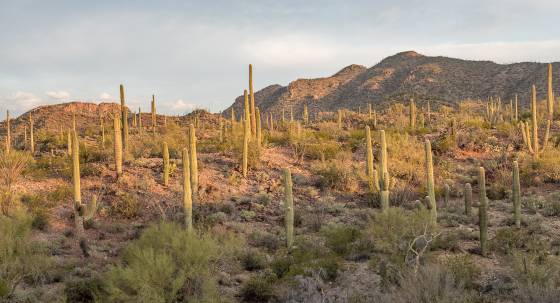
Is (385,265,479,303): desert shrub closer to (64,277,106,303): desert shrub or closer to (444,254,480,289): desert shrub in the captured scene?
(444,254,480,289): desert shrub

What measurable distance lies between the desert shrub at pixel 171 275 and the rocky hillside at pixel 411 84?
49211mm

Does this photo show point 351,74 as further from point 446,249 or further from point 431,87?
point 446,249

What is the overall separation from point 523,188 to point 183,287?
1707 centimetres

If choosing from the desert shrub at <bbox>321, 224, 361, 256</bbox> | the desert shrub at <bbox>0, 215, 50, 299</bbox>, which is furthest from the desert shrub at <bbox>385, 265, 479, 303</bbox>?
the desert shrub at <bbox>0, 215, 50, 299</bbox>

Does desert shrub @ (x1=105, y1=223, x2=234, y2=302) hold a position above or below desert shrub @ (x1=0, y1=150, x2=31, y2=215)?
below

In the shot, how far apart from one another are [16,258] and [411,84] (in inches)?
2535

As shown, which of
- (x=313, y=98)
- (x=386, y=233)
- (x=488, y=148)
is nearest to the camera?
(x=386, y=233)

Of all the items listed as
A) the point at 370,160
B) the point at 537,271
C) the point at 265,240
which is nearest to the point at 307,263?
the point at 265,240

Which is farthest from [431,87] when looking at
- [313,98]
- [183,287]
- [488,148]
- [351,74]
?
[183,287]

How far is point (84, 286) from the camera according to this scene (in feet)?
29.6

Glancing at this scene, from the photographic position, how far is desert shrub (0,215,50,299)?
29.2 feet

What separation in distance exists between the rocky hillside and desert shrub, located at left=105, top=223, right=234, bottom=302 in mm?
49211

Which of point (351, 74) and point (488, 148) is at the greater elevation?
point (351, 74)

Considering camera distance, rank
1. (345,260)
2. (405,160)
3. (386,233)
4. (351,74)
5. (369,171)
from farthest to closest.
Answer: (351,74), (405,160), (369,171), (345,260), (386,233)
